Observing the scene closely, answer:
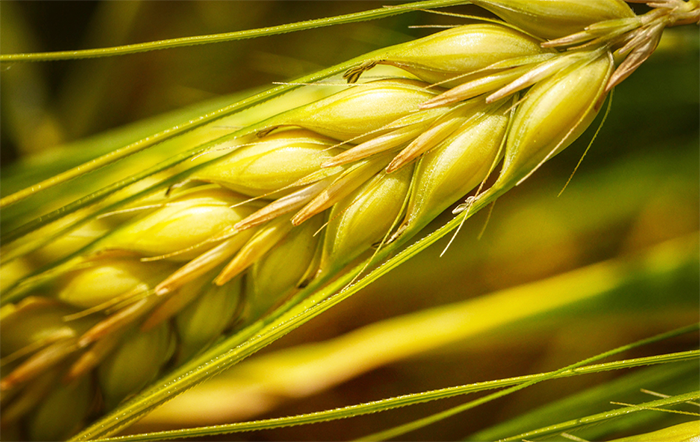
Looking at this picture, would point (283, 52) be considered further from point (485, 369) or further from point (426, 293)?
point (485, 369)

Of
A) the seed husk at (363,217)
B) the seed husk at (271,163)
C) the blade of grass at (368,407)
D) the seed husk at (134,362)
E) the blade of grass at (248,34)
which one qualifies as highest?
the blade of grass at (248,34)

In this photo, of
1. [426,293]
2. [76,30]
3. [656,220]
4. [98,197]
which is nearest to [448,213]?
[426,293]

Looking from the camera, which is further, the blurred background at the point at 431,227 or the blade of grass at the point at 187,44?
the blurred background at the point at 431,227

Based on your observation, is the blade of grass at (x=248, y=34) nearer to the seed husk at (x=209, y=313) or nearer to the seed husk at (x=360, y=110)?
the seed husk at (x=360, y=110)

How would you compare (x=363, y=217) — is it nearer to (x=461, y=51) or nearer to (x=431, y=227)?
(x=461, y=51)

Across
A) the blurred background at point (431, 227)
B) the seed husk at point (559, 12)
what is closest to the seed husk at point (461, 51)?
the seed husk at point (559, 12)

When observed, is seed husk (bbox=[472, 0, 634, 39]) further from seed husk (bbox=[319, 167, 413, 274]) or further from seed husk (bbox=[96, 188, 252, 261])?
seed husk (bbox=[96, 188, 252, 261])

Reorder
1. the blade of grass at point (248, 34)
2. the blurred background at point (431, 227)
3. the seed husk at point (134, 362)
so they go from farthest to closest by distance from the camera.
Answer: the blurred background at point (431, 227) < the seed husk at point (134, 362) < the blade of grass at point (248, 34)

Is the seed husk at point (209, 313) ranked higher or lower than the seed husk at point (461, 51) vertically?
lower

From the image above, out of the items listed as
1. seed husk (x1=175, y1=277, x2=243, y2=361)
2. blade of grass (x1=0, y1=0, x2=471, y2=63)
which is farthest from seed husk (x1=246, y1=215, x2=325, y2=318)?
blade of grass (x1=0, y1=0, x2=471, y2=63)
